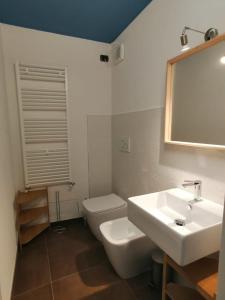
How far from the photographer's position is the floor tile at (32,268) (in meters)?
1.54

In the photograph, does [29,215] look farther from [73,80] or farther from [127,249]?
[73,80]

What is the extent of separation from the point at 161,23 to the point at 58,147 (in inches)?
66.3

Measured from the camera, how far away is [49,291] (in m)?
1.48

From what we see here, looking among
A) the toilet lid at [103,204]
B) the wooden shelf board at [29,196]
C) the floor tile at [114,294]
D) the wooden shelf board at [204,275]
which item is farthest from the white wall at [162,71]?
the wooden shelf board at [29,196]

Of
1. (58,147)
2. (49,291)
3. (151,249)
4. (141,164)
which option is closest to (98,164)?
(58,147)

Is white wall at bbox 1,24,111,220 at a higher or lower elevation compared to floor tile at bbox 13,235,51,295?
higher

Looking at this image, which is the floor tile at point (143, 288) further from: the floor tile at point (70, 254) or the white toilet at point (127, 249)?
the floor tile at point (70, 254)

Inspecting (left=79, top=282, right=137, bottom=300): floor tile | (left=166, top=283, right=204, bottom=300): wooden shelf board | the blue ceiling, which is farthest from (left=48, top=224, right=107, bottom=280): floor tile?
the blue ceiling

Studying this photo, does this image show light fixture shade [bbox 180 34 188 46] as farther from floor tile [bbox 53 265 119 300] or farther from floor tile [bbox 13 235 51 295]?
floor tile [bbox 13 235 51 295]

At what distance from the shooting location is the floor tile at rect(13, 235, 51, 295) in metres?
A: 1.54

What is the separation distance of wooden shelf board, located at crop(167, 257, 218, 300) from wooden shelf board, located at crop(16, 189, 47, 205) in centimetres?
158

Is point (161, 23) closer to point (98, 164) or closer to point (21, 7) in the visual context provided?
point (21, 7)

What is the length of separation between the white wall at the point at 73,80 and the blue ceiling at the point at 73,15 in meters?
0.14

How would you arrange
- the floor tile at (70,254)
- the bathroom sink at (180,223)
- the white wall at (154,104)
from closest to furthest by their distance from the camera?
the bathroom sink at (180,223), the white wall at (154,104), the floor tile at (70,254)
